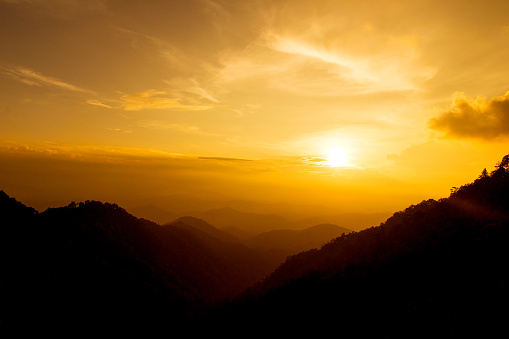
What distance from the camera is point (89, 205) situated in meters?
68.4

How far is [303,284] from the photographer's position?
35344 mm

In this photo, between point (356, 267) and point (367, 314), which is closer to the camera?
point (367, 314)

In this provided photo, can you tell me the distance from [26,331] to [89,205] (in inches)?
1731

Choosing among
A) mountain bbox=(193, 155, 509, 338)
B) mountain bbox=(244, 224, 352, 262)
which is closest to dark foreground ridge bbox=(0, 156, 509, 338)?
mountain bbox=(193, 155, 509, 338)

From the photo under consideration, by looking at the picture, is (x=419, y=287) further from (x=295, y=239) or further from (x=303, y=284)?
(x=295, y=239)

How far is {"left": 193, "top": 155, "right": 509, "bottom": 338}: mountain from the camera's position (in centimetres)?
1969

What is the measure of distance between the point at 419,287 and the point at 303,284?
47.9ft

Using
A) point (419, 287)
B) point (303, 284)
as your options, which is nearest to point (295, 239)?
point (303, 284)

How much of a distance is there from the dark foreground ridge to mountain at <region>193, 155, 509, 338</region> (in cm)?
11

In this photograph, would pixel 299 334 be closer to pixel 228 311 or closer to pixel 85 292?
pixel 228 311

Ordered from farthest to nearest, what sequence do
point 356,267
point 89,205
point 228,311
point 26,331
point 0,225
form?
point 89,205 < point 0,225 < point 228,311 < point 356,267 < point 26,331

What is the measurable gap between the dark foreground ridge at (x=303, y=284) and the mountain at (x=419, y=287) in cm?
11

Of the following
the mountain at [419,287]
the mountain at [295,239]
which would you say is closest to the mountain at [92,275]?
the mountain at [419,287]

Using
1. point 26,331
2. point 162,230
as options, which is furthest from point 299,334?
point 162,230
